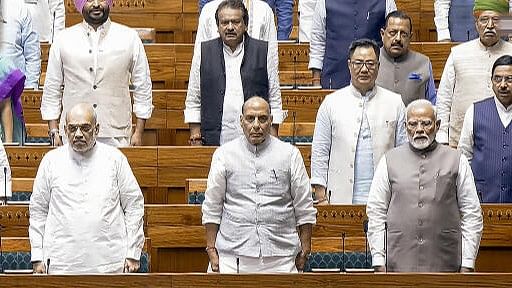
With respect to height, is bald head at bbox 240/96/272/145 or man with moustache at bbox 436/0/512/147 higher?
man with moustache at bbox 436/0/512/147

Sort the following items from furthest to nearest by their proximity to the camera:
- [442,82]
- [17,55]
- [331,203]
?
[17,55]
[442,82]
[331,203]

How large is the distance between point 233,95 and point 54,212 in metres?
1.46

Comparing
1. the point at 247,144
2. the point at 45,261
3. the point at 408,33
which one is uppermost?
the point at 408,33

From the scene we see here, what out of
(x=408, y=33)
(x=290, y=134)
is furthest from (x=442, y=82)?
(x=290, y=134)

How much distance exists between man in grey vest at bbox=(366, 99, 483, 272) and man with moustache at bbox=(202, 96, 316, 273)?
1.01 feet

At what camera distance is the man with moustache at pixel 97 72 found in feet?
26.6

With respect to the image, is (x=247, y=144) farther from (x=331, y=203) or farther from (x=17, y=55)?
(x=17, y=55)

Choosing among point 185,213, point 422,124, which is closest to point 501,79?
point 422,124

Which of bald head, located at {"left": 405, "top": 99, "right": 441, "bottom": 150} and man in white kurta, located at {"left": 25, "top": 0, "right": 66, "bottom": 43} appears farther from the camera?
man in white kurta, located at {"left": 25, "top": 0, "right": 66, "bottom": 43}

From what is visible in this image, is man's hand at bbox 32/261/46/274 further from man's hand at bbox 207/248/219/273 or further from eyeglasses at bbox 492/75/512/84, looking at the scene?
eyeglasses at bbox 492/75/512/84

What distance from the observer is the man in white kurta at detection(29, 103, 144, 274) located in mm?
6938

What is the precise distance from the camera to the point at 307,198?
6.92 m

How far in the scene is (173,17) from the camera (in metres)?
11.3

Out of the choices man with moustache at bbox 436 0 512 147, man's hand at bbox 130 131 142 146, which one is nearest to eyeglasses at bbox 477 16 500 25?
man with moustache at bbox 436 0 512 147
